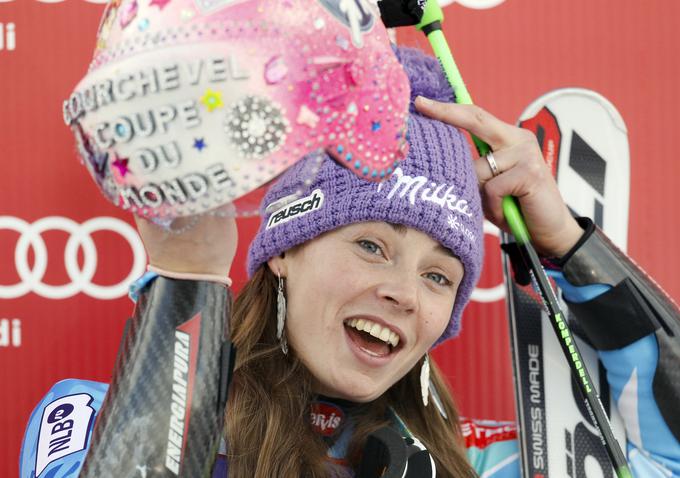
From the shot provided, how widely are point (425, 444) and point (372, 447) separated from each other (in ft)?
0.98

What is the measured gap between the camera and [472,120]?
4.22 ft

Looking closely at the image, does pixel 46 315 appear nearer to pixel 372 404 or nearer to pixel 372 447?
pixel 372 404

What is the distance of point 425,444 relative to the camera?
1312 millimetres

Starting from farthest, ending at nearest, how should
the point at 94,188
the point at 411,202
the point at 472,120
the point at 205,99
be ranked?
the point at 94,188 → the point at 472,120 → the point at 411,202 → the point at 205,99

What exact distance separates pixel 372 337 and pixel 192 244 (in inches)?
23.4

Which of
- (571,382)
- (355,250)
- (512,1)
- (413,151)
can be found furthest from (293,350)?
(512,1)

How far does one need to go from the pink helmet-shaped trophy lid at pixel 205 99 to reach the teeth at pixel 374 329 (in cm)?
58

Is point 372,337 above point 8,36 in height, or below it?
below

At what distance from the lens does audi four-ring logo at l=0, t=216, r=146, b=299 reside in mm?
1576

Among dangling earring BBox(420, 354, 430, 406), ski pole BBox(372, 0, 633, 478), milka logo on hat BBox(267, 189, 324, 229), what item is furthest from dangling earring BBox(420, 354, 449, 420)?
milka logo on hat BBox(267, 189, 324, 229)

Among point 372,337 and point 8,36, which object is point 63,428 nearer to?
point 372,337

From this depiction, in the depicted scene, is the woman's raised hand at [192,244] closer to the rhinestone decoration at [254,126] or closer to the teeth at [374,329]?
the rhinestone decoration at [254,126]

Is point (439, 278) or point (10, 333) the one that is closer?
point (439, 278)

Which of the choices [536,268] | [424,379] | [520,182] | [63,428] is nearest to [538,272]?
[536,268]
